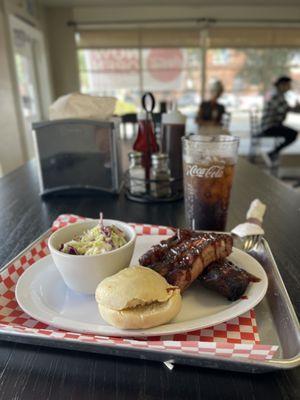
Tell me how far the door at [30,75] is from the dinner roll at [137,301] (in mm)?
4053

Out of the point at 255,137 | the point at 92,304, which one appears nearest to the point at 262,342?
the point at 92,304

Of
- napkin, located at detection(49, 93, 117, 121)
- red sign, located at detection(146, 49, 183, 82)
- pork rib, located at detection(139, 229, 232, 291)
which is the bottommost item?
pork rib, located at detection(139, 229, 232, 291)

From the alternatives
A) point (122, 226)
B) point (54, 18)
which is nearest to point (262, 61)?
point (54, 18)

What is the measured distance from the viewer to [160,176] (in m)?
1.03

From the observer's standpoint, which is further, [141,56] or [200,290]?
[141,56]

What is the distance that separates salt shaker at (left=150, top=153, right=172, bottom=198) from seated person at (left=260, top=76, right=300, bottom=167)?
4.11 metres

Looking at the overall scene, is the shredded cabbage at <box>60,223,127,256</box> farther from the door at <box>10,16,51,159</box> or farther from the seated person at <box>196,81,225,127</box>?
the door at <box>10,16,51,159</box>

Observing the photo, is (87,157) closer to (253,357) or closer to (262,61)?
(253,357)

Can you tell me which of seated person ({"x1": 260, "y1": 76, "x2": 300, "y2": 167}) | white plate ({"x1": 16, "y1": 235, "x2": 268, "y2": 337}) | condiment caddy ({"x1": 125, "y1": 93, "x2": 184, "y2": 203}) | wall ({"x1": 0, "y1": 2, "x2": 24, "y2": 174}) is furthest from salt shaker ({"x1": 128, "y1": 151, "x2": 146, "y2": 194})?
seated person ({"x1": 260, "y1": 76, "x2": 300, "y2": 167})

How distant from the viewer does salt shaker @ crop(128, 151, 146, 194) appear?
1.02m

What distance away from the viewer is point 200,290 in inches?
21.2

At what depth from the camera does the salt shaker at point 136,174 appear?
40.3 inches

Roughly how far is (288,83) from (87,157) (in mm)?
4336

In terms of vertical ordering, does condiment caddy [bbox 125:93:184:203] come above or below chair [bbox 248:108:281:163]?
above
